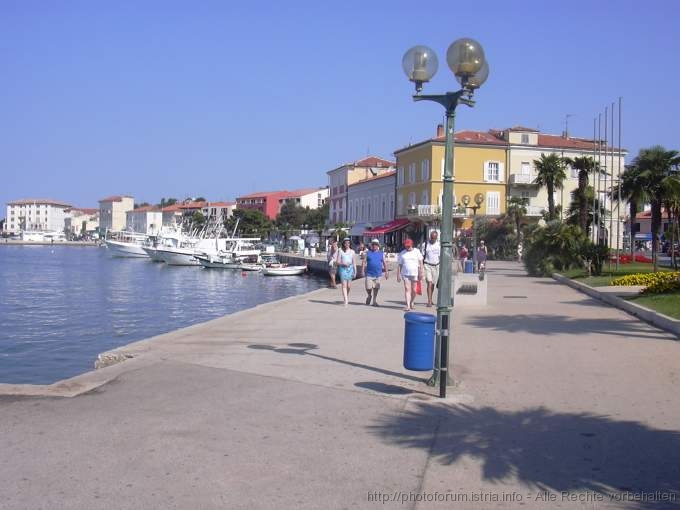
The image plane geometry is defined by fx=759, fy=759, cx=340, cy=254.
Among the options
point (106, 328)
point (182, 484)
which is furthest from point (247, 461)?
point (106, 328)

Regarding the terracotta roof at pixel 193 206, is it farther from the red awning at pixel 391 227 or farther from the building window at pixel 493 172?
the building window at pixel 493 172

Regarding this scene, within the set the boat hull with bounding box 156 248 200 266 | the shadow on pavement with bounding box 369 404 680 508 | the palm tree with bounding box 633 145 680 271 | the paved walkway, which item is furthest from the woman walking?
the boat hull with bounding box 156 248 200 266

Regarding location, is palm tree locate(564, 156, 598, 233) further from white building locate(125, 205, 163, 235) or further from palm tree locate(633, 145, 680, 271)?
white building locate(125, 205, 163, 235)

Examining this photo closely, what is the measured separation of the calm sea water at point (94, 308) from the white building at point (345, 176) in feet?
99.5

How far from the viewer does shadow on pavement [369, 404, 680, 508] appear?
18.7 ft

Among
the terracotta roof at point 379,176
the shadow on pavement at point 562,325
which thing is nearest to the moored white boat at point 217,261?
the terracotta roof at point 379,176

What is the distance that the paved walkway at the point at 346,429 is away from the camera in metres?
5.49

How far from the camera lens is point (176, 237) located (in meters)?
89.7

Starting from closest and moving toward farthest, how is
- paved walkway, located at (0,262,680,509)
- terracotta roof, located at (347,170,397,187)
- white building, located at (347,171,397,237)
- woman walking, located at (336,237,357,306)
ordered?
1. paved walkway, located at (0,262,680,509)
2. woman walking, located at (336,237,357,306)
3. terracotta roof, located at (347,170,397,187)
4. white building, located at (347,171,397,237)

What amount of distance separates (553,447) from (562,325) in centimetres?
895

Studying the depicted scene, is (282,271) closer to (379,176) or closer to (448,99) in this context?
(379,176)

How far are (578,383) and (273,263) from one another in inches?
2140

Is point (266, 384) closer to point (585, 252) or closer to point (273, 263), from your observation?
point (585, 252)

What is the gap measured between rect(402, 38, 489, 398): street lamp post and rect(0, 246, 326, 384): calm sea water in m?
9.54
